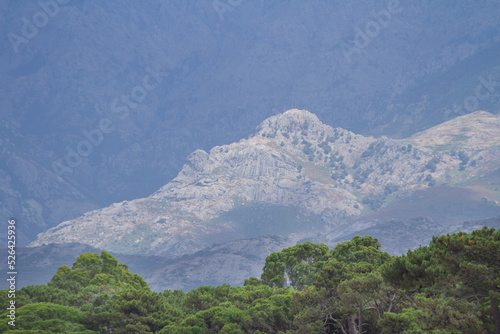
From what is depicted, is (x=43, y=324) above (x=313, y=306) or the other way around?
above

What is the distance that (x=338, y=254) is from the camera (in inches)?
3524

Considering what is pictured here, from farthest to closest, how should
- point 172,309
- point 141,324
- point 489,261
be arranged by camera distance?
point 172,309
point 141,324
point 489,261

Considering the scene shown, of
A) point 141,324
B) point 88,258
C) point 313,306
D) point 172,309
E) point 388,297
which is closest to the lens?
point 388,297

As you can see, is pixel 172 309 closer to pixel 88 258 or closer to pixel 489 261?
pixel 88 258

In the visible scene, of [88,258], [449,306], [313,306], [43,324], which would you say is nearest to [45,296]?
[43,324]

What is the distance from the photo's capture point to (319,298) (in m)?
64.7

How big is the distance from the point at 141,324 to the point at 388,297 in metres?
Result: 35.6

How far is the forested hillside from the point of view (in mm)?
41750

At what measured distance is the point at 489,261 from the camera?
4125 cm

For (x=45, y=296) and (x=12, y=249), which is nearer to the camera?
(x=12, y=249)

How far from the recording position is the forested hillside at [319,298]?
4175 cm

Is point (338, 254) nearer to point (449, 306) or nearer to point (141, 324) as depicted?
point (141, 324)

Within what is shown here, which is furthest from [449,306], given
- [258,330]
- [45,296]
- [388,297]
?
[45,296]

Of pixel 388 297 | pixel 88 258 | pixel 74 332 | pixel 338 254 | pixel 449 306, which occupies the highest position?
pixel 88 258
